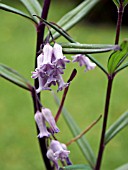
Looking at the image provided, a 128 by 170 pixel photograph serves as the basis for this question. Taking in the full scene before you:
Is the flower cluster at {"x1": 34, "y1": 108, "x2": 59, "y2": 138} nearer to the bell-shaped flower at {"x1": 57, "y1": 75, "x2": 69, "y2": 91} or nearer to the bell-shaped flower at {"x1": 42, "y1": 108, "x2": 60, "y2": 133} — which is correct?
the bell-shaped flower at {"x1": 42, "y1": 108, "x2": 60, "y2": 133}

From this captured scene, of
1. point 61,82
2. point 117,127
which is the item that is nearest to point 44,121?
point 61,82

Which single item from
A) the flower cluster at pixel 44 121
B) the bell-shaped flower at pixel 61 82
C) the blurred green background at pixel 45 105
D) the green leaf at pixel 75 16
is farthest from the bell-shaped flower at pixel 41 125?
the blurred green background at pixel 45 105

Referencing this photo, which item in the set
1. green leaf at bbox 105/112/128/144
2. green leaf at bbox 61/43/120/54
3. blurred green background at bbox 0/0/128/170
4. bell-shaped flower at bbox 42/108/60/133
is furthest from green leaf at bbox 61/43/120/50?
blurred green background at bbox 0/0/128/170

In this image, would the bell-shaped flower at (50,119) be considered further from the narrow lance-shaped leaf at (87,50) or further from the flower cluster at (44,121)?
the narrow lance-shaped leaf at (87,50)

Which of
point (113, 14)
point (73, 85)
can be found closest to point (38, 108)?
point (73, 85)

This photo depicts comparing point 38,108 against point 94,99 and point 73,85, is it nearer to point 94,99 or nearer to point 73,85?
point 94,99

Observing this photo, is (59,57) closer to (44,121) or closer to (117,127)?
(44,121)
